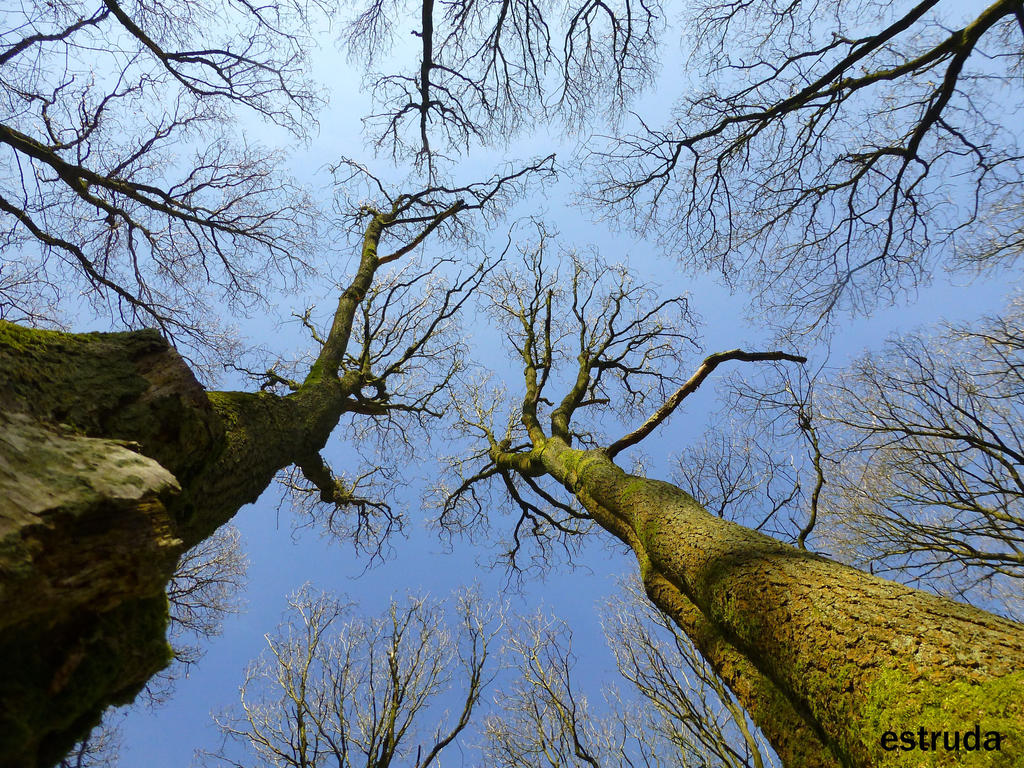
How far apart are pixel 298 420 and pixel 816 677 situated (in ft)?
11.2

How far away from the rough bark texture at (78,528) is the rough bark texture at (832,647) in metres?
1.94

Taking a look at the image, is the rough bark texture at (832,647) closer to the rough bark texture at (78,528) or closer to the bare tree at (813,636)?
the bare tree at (813,636)

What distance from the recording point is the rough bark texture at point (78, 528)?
1046 millimetres

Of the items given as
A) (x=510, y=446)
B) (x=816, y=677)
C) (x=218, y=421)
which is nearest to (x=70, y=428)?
(x=218, y=421)

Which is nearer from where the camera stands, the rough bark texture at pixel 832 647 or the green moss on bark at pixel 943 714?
the green moss on bark at pixel 943 714

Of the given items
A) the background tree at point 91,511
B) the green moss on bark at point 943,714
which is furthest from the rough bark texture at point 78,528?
the green moss on bark at point 943,714

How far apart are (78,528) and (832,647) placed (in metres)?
2.20

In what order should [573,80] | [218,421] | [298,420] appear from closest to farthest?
1. [218,421]
2. [298,420]
3. [573,80]

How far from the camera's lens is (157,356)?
1.99 metres

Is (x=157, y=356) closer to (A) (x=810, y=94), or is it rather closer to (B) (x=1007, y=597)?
(A) (x=810, y=94)

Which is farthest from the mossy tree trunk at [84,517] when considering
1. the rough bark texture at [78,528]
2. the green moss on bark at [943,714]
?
the green moss on bark at [943,714]

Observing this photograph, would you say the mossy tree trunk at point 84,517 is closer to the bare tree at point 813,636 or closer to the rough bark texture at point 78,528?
the rough bark texture at point 78,528

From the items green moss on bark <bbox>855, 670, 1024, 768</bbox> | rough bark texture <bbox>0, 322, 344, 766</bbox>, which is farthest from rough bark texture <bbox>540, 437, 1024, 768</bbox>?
rough bark texture <bbox>0, 322, 344, 766</bbox>

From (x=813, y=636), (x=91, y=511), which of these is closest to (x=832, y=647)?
(x=813, y=636)
